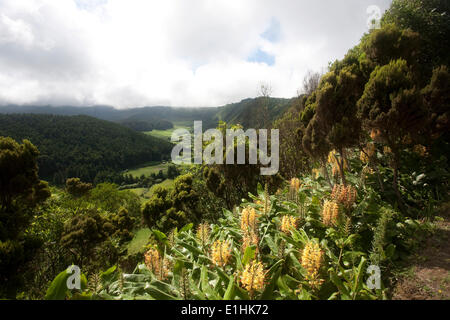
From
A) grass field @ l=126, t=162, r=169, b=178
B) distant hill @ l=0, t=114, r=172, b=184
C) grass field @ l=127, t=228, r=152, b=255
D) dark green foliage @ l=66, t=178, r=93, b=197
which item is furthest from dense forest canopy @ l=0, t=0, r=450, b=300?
grass field @ l=126, t=162, r=169, b=178

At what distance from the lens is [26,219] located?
509 centimetres

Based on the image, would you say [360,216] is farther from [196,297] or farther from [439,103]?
[439,103]

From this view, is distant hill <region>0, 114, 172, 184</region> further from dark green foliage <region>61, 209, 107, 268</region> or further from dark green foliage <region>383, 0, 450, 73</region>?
dark green foliage <region>383, 0, 450, 73</region>

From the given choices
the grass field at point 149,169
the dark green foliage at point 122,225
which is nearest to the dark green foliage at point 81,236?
the dark green foliage at point 122,225

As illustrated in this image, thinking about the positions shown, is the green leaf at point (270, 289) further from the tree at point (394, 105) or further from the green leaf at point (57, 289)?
the tree at point (394, 105)

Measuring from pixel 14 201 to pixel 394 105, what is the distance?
907cm

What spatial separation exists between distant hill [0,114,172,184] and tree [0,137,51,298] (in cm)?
6570

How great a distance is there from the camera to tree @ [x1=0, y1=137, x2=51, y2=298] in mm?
3727

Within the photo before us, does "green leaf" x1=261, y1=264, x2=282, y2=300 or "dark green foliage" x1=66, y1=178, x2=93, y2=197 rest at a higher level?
"green leaf" x1=261, y1=264, x2=282, y2=300

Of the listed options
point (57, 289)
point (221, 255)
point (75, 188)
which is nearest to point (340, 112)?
point (221, 255)

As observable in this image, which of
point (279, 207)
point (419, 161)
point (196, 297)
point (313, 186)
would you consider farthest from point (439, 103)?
point (196, 297)

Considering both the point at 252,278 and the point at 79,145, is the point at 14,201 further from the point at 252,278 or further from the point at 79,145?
the point at 79,145

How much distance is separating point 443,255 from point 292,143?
9.34m

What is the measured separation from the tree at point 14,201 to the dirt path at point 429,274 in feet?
19.9
